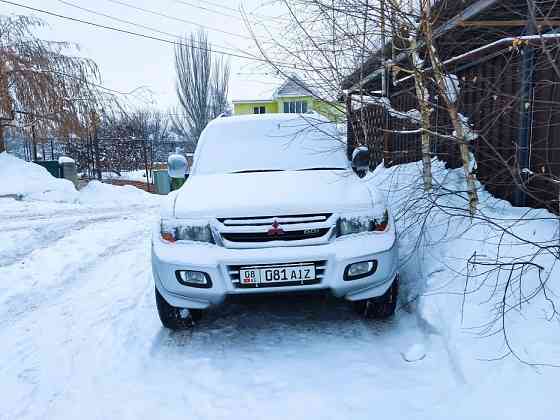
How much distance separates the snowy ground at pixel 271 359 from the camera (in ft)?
7.61

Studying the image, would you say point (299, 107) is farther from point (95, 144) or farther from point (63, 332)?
point (95, 144)

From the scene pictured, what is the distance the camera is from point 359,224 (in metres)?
3.10

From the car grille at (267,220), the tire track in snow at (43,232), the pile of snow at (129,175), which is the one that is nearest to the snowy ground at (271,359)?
the car grille at (267,220)

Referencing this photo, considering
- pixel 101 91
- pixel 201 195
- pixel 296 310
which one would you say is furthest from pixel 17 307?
pixel 101 91

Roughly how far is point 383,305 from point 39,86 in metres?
15.2

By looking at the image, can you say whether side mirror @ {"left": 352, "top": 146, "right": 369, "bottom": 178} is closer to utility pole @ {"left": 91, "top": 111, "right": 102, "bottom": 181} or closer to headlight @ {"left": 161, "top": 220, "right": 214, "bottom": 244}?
headlight @ {"left": 161, "top": 220, "right": 214, "bottom": 244}

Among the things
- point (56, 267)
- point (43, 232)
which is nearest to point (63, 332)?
point (56, 267)

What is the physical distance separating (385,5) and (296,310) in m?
2.85

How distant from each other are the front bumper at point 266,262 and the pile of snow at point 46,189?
35.9ft

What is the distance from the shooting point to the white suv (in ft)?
9.55

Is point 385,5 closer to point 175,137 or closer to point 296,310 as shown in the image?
point 296,310

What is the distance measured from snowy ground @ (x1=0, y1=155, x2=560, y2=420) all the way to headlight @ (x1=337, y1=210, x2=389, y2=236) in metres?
0.77

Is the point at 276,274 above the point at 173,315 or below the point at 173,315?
above

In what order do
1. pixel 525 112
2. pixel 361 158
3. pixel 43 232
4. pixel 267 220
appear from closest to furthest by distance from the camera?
pixel 267 220 → pixel 525 112 → pixel 361 158 → pixel 43 232
